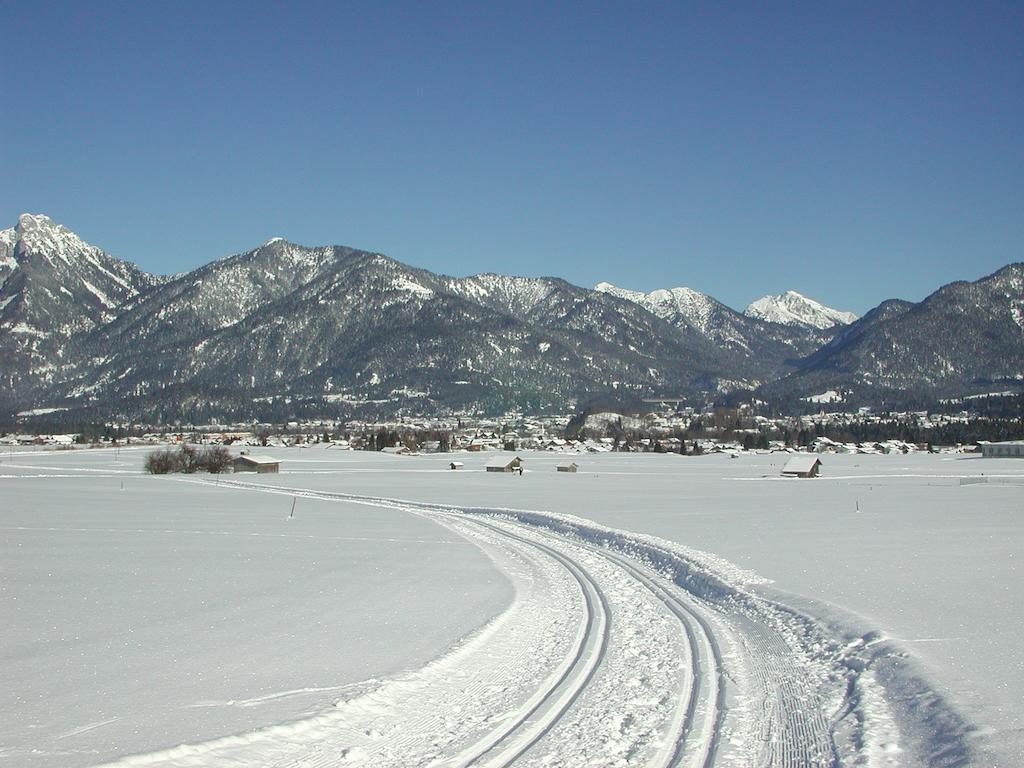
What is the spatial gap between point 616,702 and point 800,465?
3207 inches

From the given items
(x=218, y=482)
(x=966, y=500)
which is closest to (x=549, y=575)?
(x=966, y=500)

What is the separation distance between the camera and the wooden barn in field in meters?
92.8

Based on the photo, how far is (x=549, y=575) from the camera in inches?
802

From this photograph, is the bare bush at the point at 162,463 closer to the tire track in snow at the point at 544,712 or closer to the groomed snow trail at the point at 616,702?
the groomed snow trail at the point at 616,702

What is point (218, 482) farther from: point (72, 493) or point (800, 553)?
point (800, 553)

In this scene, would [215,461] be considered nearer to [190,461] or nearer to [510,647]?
[190,461]

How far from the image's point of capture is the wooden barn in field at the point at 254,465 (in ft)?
305

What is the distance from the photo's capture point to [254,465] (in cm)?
9438

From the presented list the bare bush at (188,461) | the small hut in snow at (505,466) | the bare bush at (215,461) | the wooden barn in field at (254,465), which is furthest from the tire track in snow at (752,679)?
the bare bush at (188,461)

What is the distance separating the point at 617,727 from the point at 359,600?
8611 millimetres

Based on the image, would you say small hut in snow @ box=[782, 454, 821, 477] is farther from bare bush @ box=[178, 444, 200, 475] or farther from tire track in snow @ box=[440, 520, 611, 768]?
tire track in snow @ box=[440, 520, 611, 768]

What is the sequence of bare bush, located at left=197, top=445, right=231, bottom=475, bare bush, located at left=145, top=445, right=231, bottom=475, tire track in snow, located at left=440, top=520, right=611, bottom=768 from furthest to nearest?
bare bush, located at left=197, top=445, right=231, bottom=475, bare bush, located at left=145, top=445, right=231, bottom=475, tire track in snow, located at left=440, top=520, right=611, bottom=768

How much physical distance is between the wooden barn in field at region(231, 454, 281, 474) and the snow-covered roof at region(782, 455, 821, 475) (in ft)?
171

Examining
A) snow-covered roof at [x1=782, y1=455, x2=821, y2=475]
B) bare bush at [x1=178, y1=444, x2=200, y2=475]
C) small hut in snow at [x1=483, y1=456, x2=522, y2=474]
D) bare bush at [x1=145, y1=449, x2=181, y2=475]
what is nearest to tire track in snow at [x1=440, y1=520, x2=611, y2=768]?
snow-covered roof at [x1=782, y1=455, x2=821, y2=475]
